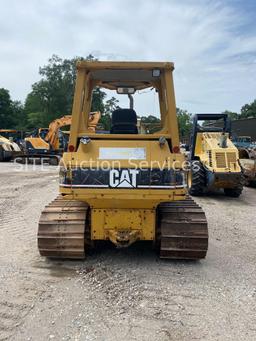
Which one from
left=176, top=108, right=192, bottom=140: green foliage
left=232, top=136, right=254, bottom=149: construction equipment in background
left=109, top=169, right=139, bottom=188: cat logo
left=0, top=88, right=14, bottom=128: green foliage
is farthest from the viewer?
left=0, top=88, right=14, bottom=128: green foliage

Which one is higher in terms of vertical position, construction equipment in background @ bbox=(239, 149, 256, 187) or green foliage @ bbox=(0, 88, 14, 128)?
green foliage @ bbox=(0, 88, 14, 128)

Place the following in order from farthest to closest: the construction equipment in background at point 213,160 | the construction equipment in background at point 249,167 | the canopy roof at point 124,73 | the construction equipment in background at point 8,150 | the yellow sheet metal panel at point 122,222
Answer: the construction equipment in background at point 8,150, the construction equipment in background at point 249,167, the construction equipment in background at point 213,160, the canopy roof at point 124,73, the yellow sheet metal panel at point 122,222

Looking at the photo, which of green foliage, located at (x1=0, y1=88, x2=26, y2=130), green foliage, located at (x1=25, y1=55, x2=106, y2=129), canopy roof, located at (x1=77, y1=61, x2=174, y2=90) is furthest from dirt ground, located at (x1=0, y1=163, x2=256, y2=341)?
green foliage, located at (x1=0, y1=88, x2=26, y2=130)

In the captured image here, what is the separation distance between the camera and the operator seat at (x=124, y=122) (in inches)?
216

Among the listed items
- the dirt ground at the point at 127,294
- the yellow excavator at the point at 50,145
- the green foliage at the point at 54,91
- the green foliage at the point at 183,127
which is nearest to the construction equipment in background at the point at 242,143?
the green foliage at the point at 183,127

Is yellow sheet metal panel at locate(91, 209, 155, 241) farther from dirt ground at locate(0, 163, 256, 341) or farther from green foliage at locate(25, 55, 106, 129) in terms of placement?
green foliage at locate(25, 55, 106, 129)

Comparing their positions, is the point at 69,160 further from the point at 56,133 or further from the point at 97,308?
the point at 56,133

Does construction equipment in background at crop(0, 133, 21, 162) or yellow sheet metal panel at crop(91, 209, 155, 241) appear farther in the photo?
construction equipment in background at crop(0, 133, 21, 162)

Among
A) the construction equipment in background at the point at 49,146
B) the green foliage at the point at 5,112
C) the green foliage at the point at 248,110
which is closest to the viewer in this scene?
the construction equipment in background at the point at 49,146

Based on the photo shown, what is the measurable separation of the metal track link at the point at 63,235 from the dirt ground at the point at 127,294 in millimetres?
157

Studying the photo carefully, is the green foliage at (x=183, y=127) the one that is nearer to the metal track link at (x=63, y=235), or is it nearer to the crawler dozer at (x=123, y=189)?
the crawler dozer at (x=123, y=189)

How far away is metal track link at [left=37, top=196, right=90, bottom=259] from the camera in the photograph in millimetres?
4953

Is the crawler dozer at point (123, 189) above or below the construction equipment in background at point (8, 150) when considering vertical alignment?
below

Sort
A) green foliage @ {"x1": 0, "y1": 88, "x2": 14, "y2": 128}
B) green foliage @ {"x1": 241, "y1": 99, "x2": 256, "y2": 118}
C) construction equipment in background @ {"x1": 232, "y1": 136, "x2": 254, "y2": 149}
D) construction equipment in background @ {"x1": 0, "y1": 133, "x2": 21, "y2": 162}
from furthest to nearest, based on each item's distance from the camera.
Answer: green foliage @ {"x1": 241, "y1": 99, "x2": 256, "y2": 118}, green foliage @ {"x1": 0, "y1": 88, "x2": 14, "y2": 128}, construction equipment in background @ {"x1": 0, "y1": 133, "x2": 21, "y2": 162}, construction equipment in background @ {"x1": 232, "y1": 136, "x2": 254, "y2": 149}
